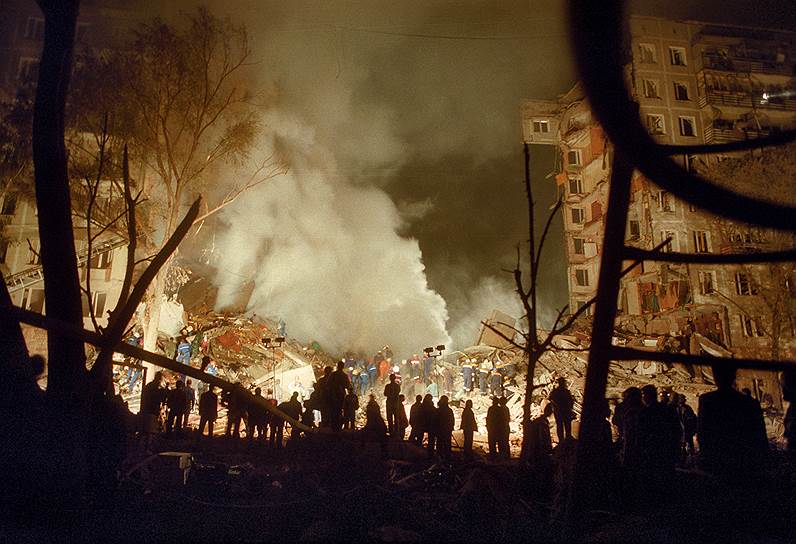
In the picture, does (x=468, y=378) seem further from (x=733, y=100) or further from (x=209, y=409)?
(x=733, y=100)

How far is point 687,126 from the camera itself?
33500 millimetres

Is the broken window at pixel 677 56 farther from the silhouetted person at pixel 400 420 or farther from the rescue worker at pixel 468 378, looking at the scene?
the silhouetted person at pixel 400 420

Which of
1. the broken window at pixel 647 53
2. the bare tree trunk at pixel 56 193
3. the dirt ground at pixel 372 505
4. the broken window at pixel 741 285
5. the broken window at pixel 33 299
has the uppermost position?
the broken window at pixel 647 53

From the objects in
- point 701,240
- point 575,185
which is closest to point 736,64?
point 575,185

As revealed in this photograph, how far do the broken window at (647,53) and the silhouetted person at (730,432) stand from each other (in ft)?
126

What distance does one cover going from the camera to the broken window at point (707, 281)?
2809 centimetres

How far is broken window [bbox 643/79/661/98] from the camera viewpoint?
3384 cm

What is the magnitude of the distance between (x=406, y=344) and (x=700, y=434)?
34885 mm

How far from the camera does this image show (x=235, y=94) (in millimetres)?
20203

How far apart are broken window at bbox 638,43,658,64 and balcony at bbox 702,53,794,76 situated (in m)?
3.65

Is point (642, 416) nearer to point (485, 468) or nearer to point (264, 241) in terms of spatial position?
point (485, 468)

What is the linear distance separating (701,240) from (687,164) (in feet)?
22.9

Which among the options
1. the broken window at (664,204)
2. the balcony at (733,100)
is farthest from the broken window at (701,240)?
the balcony at (733,100)

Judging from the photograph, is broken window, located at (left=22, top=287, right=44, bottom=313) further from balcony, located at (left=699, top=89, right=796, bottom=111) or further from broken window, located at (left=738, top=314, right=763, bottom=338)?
balcony, located at (left=699, top=89, right=796, bottom=111)
